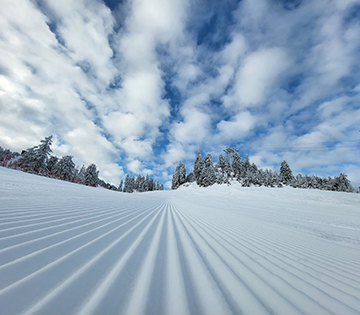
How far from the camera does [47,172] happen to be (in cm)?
1883

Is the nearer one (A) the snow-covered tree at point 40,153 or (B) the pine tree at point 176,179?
(A) the snow-covered tree at point 40,153

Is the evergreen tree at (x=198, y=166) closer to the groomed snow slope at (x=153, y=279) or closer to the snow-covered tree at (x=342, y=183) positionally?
the groomed snow slope at (x=153, y=279)

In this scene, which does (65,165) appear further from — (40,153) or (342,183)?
(342,183)

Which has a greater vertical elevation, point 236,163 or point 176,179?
point 236,163

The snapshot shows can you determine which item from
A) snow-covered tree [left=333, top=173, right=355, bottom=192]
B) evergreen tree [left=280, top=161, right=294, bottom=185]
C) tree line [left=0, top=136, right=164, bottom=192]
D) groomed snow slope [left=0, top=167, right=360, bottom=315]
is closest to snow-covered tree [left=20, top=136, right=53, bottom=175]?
tree line [left=0, top=136, right=164, bottom=192]

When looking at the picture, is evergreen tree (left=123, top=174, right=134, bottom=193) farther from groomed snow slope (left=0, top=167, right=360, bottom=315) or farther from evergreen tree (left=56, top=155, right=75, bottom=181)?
groomed snow slope (left=0, top=167, right=360, bottom=315)

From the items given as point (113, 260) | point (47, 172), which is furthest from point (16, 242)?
point (47, 172)

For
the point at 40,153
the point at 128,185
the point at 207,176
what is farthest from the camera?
the point at 128,185

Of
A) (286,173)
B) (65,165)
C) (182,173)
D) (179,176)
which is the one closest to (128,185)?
(179,176)

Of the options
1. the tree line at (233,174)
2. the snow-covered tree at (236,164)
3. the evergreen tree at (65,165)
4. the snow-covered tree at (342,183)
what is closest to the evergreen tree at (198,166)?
the tree line at (233,174)

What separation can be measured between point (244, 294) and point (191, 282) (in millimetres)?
384

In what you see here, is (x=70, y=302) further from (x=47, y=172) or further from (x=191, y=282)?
(x=47, y=172)

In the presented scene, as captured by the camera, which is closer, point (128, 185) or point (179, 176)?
point (179, 176)


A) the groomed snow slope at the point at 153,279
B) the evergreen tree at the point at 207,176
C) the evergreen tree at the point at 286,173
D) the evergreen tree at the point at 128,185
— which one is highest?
the evergreen tree at the point at 286,173
